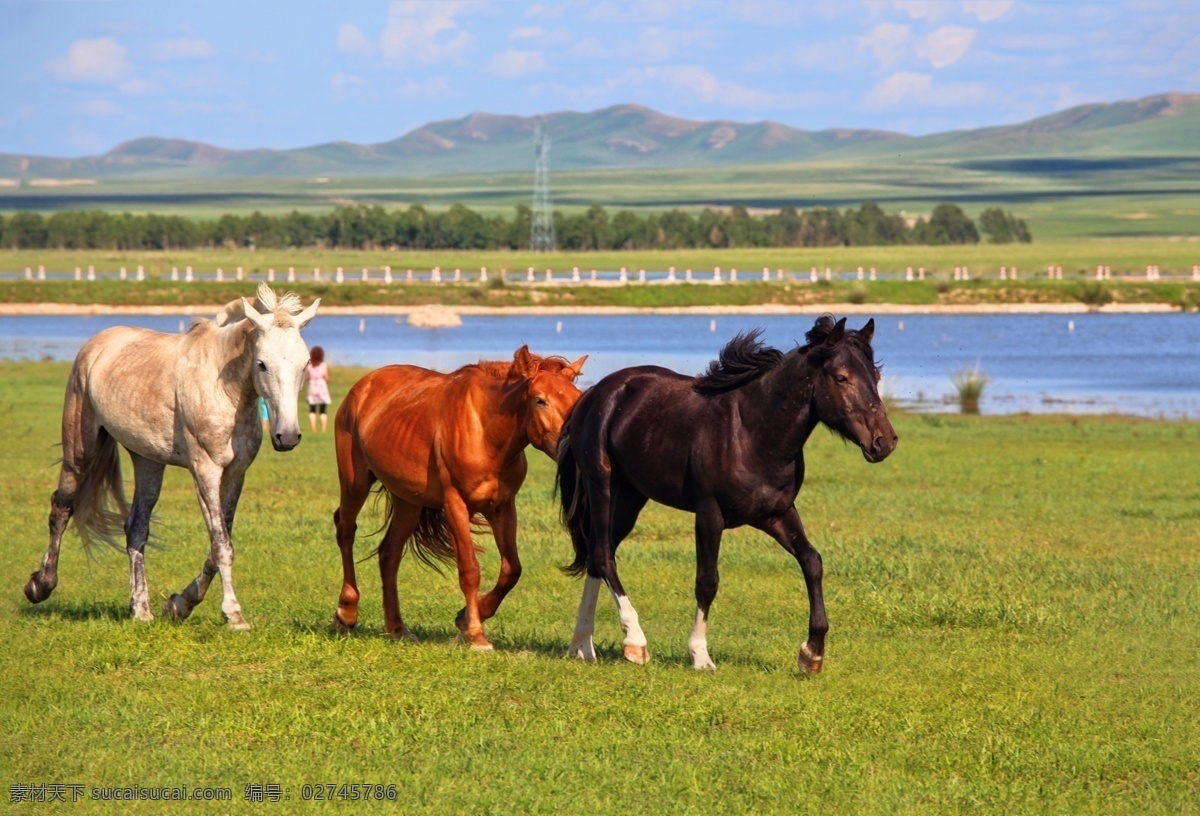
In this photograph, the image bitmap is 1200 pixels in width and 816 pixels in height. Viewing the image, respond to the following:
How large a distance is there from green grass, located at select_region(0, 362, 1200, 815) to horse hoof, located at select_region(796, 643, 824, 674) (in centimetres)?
19

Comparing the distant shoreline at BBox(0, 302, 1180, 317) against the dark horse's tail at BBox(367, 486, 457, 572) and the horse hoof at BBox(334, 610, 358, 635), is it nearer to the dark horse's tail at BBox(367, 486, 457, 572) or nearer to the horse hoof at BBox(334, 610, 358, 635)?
the dark horse's tail at BBox(367, 486, 457, 572)

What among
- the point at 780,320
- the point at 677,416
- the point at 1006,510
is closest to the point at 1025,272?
the point at 780,320

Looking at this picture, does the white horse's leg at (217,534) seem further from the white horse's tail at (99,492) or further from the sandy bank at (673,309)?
the sandy bank at (673,309)

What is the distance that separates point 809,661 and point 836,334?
203cm

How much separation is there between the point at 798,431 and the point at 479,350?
4991 cm

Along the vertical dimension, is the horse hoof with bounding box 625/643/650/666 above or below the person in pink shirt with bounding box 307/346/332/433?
above

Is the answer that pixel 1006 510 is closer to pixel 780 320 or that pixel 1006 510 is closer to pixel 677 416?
pixel 677 416

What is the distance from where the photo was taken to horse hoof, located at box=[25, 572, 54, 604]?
35.2 ft

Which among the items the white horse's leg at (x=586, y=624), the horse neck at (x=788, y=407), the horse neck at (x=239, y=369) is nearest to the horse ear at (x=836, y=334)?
the horse neck at (x=788, y=407)

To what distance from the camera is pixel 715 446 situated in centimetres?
917

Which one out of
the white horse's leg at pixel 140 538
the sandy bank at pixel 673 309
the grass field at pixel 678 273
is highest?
the white horse's leg at pixel 140 538

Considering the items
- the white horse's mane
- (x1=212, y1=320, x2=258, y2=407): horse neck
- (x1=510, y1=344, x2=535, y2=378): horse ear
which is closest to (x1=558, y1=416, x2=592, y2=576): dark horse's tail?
(x1=510, y1=344, x2=535, y2=378): horse ear

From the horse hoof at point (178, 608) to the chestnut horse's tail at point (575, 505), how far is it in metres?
2.62

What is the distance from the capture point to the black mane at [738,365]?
940 cm
